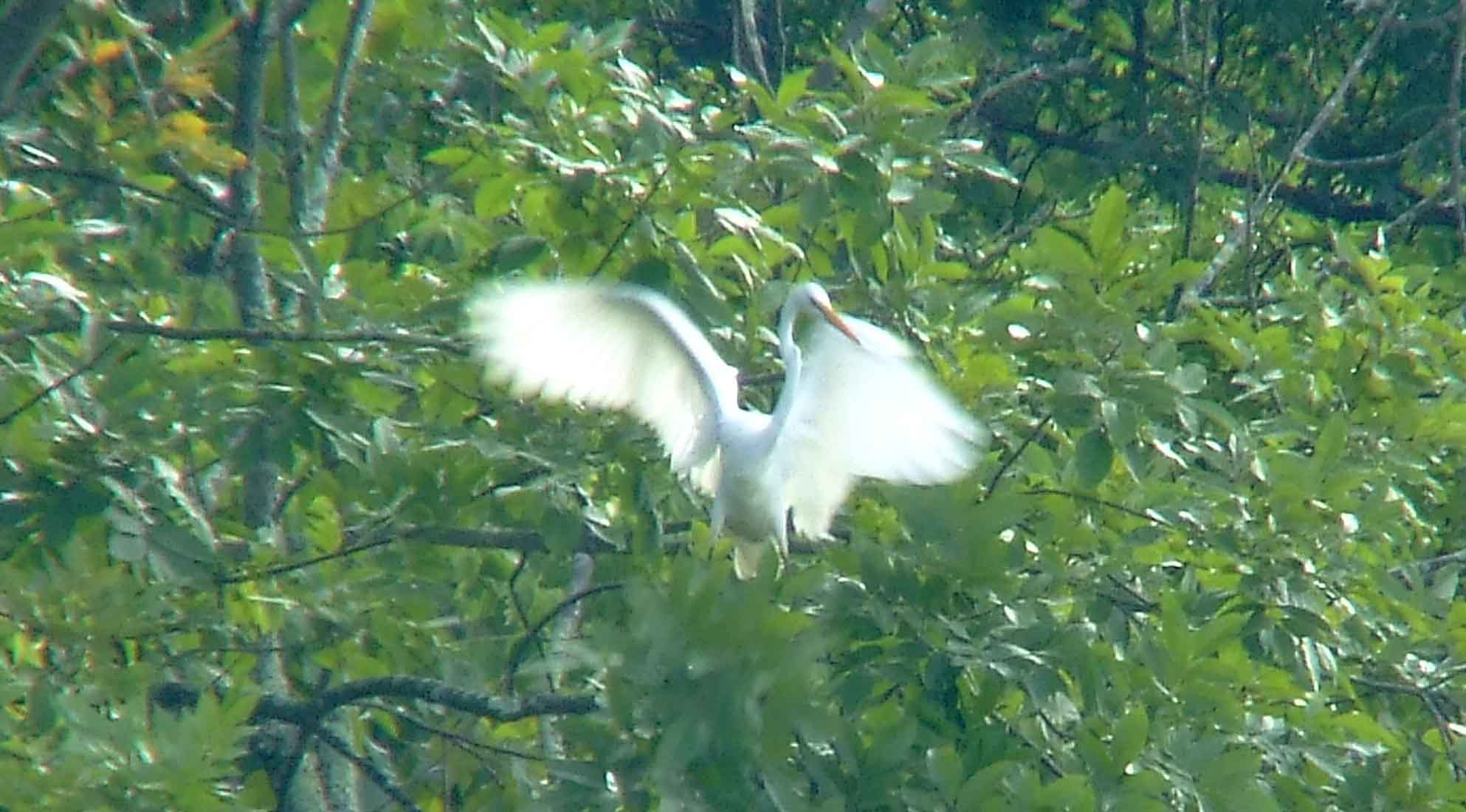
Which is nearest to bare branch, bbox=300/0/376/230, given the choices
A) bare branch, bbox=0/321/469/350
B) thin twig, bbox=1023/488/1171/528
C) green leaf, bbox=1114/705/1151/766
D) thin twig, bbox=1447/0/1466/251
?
bare branch, bbox=0/321/469/350

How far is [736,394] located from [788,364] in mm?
262

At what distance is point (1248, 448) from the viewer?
15.2 feet

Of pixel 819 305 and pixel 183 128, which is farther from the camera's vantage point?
pixel 819 305

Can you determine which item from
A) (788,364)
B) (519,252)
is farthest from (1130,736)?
(519,252)

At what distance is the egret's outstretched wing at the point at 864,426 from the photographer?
437cm

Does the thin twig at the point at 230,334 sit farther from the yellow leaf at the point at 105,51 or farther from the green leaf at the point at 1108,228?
the green leaf at the point at 1108,228

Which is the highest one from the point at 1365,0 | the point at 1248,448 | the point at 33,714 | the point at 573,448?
the point at 1365,0

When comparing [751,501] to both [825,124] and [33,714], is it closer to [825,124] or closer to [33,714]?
[825,124]

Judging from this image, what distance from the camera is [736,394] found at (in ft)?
16.5

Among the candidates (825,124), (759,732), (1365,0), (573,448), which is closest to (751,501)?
(573,448)

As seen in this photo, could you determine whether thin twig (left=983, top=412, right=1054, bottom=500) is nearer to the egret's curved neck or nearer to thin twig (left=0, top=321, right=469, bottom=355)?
the egret's curved neck

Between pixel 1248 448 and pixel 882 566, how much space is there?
Result: 104cm

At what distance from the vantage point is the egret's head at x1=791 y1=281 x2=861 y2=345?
4.64m

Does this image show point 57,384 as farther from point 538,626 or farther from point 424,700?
point 538,626
